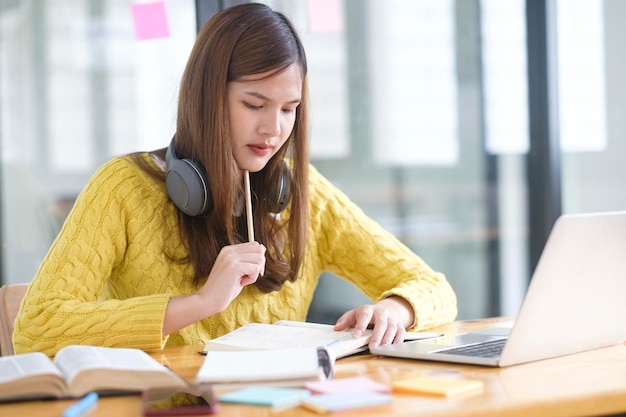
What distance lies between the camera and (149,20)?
274cm

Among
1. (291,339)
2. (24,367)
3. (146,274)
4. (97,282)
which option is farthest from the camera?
(146,274)

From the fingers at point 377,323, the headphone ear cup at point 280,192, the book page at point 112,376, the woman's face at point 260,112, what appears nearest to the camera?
the book page at point 112,376

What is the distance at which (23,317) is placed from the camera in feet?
5.15

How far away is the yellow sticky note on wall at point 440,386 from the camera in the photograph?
1050mm

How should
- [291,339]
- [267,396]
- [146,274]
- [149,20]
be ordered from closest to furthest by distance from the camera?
[267,396] < [291,339] < [146,274] < [149,20]

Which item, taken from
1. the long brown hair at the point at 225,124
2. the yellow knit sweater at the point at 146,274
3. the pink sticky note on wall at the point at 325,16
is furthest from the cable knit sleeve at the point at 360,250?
the pink sticky note on wall at the point at 325,16

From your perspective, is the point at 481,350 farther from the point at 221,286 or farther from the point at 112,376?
the point at 112,376

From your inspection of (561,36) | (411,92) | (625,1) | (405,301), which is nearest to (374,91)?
(411,92)

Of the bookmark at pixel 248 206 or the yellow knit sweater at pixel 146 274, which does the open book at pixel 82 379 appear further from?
the bookmark at pixel 248 206

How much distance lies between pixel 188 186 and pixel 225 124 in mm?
173

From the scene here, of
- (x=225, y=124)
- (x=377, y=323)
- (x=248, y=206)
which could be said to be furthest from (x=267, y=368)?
(x=225, y=124)

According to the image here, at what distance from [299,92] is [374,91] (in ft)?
4.58

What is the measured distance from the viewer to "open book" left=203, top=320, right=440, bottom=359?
1370mm

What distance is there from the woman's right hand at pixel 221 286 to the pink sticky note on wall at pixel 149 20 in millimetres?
1413
